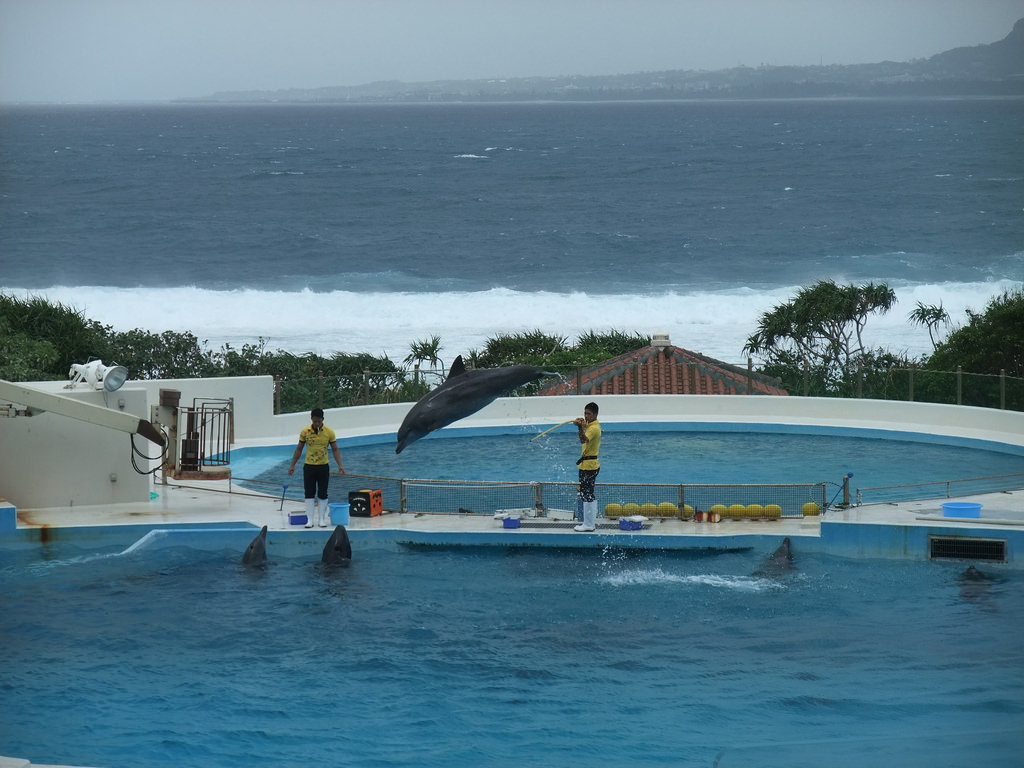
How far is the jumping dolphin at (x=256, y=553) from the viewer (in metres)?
14.2

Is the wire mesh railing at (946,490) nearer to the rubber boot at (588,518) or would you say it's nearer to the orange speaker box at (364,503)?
the rubber boot at (588,518)

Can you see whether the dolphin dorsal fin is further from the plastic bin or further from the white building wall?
the plastic bin

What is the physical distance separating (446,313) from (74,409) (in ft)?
152

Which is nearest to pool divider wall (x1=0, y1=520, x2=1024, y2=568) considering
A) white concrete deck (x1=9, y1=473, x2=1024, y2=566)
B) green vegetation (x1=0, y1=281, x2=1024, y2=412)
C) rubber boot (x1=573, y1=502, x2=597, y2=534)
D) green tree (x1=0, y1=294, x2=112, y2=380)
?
white concrete deck (x1=9, y1=473, x2=1024, y2=566)

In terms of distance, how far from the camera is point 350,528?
14883mm

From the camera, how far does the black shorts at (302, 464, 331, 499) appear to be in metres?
14.6

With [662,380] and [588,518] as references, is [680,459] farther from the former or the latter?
[588,518]

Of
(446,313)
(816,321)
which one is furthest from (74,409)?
(446,313)

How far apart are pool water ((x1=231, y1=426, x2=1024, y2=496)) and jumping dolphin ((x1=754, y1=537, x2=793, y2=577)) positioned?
13.8 ft

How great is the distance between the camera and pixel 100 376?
1563cm

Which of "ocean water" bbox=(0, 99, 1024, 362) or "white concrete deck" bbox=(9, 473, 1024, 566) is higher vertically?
"ocean water" bbox=(0, 99, 1024, 362)

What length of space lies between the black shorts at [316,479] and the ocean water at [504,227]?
37.4 m

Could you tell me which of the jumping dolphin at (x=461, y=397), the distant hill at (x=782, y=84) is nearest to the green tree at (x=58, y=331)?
the jumping dolphin at (x=461, y=397)

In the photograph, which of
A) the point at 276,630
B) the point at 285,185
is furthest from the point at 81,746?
the point at 285,185
